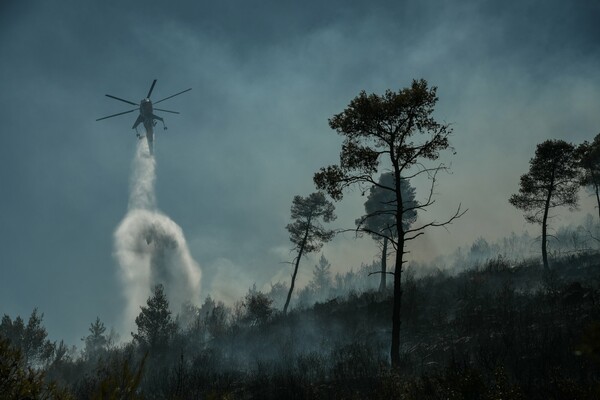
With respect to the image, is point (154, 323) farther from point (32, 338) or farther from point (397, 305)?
point (397, 305)

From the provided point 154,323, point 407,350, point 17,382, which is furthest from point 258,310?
point 17,382

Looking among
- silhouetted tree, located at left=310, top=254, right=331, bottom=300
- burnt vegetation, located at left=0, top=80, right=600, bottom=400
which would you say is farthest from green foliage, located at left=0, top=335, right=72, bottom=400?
silhouetted tree, located at left=310, top=254, right=331, bottom=300

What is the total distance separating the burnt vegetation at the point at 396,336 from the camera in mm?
6949

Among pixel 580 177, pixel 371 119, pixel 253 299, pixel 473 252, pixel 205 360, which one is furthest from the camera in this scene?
Result: pixel 473 252

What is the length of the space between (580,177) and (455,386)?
83.0 feet

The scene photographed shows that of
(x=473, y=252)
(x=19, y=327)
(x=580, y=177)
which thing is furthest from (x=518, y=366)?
(x=473, y=252)

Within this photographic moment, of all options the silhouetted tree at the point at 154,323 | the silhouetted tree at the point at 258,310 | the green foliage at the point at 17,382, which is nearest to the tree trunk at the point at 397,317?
the green foliage at the point at 17,382

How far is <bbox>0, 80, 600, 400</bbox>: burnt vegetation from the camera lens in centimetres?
695

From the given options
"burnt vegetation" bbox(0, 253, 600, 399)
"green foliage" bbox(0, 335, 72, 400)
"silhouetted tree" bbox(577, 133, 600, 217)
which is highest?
"silhouetted tree" bbox(577, 133, 600, 217)

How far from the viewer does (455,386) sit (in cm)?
640

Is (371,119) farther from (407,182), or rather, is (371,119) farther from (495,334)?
(407,182)

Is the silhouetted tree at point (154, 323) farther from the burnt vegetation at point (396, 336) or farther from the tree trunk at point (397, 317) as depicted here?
the tree trunk at point (397, 317)

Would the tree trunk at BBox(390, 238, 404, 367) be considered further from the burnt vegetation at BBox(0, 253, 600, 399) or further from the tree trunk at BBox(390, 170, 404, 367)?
the burnt vegetation at BBox(0, 253, 600, 399)

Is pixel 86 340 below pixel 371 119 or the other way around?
below
